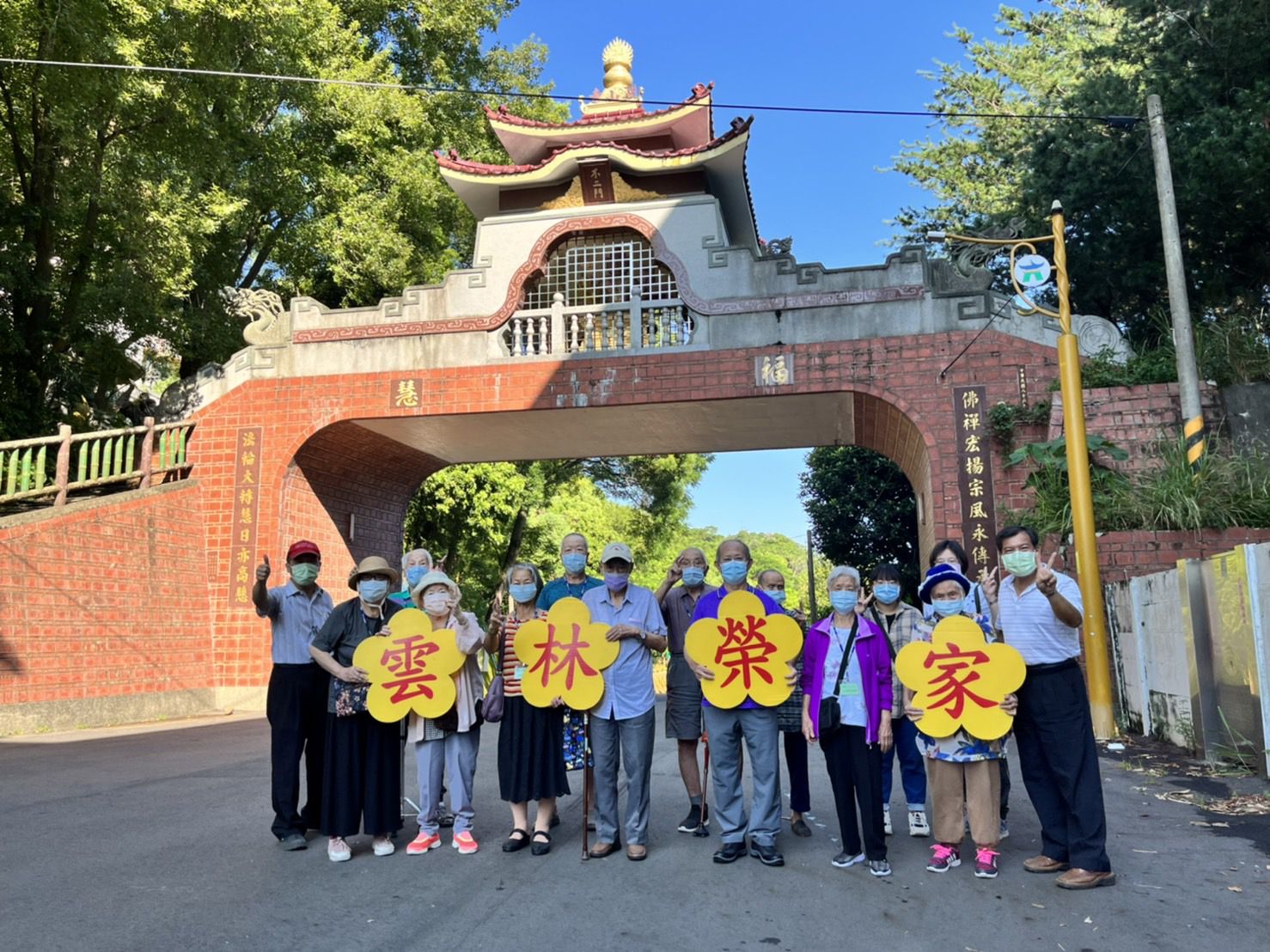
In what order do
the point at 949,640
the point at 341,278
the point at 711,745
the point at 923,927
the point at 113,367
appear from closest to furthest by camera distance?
the point at 923,927 < the point at 949,640 < the point at 711,745 < the point at 113,367 < the point at 341,278

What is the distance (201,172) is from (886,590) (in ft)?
36.4

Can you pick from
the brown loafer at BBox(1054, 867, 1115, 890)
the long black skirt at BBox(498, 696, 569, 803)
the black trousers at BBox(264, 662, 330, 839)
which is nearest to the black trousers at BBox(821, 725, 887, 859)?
the brown loafer at BBox(1054, 867, 1115, 890)

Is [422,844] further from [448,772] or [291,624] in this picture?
[291,624]

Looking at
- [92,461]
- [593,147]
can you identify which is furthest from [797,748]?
[593,147]

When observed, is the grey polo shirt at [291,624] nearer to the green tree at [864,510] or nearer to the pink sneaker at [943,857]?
the pink sneaker at [943,857]

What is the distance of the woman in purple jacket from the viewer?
14.8 ft

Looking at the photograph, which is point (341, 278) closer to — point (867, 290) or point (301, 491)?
point (301, 491)

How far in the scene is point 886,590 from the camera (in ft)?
16.2

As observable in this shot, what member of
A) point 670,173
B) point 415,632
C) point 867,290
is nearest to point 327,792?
point 415,632

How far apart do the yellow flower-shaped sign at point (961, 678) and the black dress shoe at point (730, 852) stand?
1059mm

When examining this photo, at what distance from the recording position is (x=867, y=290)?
42.0 ft

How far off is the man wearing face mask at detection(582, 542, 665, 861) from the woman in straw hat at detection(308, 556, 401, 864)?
3.51 ft

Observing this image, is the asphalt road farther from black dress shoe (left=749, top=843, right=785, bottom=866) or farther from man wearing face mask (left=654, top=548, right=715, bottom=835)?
man wearing face mask (left=654, top=548, right=715, bottom=835)

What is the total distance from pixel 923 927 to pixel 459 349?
11.0 meters
